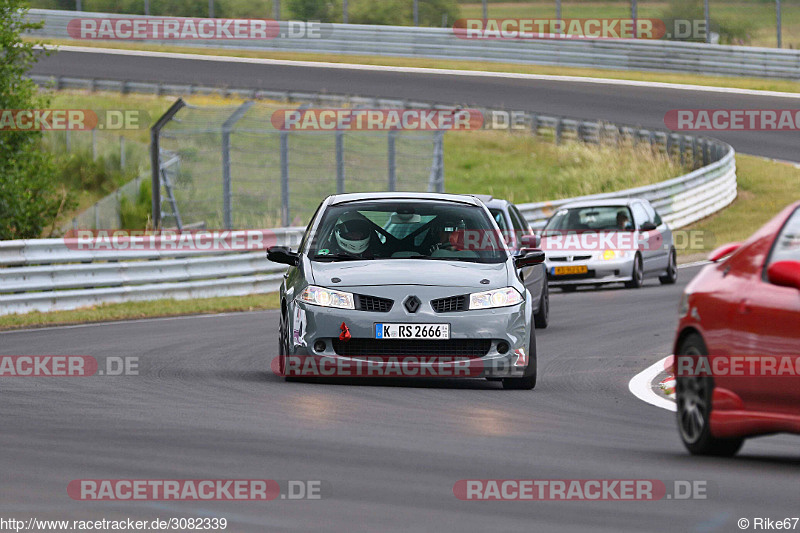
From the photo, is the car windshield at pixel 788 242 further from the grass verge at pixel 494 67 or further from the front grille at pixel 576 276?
the grass verge at pixel 494 67

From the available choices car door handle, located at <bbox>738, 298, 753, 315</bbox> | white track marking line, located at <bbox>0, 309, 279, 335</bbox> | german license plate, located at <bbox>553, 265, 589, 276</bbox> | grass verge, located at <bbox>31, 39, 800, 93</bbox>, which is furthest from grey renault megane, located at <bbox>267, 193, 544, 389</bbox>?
grass verge, located at <bbox>31, 39, 800, 93</bbox>

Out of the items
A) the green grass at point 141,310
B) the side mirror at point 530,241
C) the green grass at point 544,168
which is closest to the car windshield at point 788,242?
the side mirror at point 530,241

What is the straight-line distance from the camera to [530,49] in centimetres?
5209

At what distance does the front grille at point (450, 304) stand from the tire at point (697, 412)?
3.21 m

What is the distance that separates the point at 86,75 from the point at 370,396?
39186 mm

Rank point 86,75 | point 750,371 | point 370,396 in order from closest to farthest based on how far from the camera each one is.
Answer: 1. point 750,371
2. point 370,396
3. point 86,75

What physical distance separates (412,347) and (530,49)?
41681mm

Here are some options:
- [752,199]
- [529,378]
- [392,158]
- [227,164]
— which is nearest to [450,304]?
[529,378]

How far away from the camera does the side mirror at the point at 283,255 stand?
12289 millimetres

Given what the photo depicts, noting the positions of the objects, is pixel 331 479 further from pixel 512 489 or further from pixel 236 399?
pixel 236 399

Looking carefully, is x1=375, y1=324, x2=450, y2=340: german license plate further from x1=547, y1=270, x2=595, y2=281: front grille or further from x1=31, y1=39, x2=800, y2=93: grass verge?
x1=31, y1=39, x2=800, y2=93: grass verge

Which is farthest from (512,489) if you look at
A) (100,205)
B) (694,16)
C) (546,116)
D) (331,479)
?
(694,16)

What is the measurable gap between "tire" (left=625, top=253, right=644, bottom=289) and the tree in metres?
9.16

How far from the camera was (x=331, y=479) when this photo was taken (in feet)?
24.1
